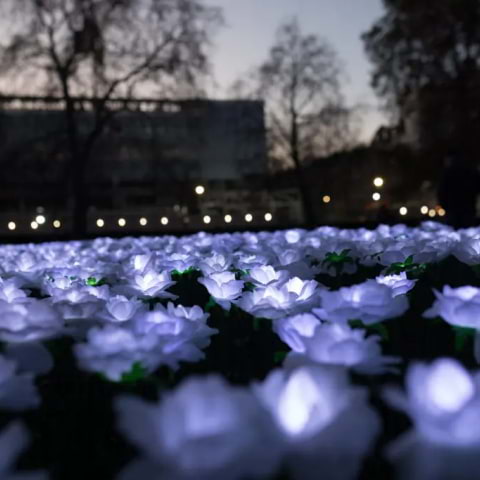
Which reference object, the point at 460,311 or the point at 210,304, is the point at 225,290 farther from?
the point at 460,311

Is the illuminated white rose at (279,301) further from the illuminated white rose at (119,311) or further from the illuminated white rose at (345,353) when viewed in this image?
the illuminated white rose at (345,353)

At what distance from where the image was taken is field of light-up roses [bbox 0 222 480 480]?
24.1 inches

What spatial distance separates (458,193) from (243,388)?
1001cm

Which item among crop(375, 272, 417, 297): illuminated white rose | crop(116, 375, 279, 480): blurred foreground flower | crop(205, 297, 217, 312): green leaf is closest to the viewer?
crop(116, 375, 279, 480): blurred foreground flower

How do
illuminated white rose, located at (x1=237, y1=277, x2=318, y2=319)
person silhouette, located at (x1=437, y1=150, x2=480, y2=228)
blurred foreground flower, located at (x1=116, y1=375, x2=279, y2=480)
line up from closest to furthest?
blurred foreground flower, located at (x1=116, y1=375, x2=279, y2=480), illuminated white rose, located at (x1=237, y1=277, x2=318, y2=319), person silhouette, located at (x1=437, y1=150, x2=480, y2=228)

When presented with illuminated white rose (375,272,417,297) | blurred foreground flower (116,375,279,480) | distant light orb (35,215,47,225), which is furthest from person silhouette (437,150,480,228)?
distant light orb (35,215,47,225)

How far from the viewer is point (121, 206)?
40.2 metres

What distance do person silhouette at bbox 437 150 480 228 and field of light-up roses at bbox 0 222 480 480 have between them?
8.70 metres

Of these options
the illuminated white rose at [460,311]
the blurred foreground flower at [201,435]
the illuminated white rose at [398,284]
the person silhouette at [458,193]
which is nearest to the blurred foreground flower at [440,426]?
the blurred foreground flower at [201,435]

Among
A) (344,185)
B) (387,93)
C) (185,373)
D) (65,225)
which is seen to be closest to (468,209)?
(185,373)

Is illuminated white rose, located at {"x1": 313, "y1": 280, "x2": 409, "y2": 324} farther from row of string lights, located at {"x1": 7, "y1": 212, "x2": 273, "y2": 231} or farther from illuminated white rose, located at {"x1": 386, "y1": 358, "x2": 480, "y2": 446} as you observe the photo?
row of string lights, located at {"x1": 7, "y1": 212, "x2": 273, "y2": 231}

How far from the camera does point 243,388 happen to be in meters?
0.79

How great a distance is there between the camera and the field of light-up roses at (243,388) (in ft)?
2.01

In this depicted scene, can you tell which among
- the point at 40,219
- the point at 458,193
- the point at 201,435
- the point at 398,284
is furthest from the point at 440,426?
the point at 40,219
